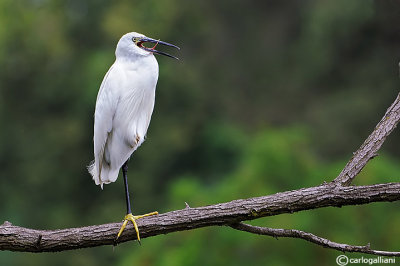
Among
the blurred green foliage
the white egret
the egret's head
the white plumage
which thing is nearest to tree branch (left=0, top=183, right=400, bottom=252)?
the white egret

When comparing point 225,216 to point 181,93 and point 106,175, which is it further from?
point 181,93

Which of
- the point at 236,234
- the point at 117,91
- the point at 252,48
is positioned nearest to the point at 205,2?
the point at 252,48

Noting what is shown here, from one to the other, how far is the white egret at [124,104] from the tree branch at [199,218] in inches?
22.7

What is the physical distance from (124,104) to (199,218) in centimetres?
100

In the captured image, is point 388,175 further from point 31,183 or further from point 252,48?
point 252,48

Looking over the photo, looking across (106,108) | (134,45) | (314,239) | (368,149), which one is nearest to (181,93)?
(106,108)

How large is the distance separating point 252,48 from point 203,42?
5.43ft

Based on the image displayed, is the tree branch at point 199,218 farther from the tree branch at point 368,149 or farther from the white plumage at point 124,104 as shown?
the white plumage at point 124,104

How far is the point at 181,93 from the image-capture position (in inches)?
899

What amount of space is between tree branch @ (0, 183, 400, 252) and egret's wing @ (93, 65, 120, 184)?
32.4 inches

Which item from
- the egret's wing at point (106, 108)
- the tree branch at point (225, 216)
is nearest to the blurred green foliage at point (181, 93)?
the egret's wing at point (106, 108)

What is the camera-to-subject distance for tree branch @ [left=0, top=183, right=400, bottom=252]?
432cm

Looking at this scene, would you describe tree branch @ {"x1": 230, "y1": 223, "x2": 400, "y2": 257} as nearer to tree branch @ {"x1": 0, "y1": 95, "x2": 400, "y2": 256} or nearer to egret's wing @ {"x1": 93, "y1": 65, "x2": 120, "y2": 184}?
tree branch @ {"x1": 0, "y1": 95, "x2": 400, "y2": 256}

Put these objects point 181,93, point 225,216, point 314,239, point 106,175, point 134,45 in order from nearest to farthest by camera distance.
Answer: point 314,239 → point 225,216 → point 134,45 → point 106,175 → point 181,93
